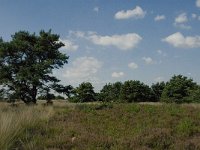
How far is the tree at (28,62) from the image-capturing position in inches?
1330

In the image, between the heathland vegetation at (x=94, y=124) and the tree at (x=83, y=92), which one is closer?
the heathland vegetation at (x=94, y=124)

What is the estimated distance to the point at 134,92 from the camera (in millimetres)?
65000

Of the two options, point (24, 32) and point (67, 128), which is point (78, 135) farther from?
point (24, 32)

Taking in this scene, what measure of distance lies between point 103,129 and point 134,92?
5172 centimetres

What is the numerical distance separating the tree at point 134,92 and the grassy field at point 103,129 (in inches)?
1836

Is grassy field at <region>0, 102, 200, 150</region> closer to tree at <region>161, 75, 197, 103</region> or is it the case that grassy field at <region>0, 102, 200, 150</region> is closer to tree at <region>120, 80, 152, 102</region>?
tree at <region>161, 75, 197, 103</region>

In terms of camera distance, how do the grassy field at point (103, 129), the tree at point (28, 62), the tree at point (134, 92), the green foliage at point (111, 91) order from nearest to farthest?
the grassy field at point (103, 129) → the tree at point (28, 62) → the tree at point (134, 92) → the green foliage at point (111, 91)

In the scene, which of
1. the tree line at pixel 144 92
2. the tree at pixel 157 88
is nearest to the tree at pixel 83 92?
the tree line at pixel 144 92

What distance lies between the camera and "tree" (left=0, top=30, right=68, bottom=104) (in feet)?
111

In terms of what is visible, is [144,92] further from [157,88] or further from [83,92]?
[83,92]

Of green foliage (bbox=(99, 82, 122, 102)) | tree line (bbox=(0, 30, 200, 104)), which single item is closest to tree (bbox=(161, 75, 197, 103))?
green foliage (bbox=(99, 82, 122, 102))

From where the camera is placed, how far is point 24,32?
35844 millimetres

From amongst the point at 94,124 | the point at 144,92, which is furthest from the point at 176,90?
the point at 94,124

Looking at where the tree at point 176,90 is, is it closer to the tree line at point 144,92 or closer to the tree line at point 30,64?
the tree line at point 144,92
